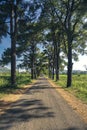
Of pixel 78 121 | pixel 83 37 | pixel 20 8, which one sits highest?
pixel 20 8

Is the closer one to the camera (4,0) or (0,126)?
(0,126)

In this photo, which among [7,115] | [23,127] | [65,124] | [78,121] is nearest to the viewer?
[23,127]

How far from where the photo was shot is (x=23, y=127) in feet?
29.7

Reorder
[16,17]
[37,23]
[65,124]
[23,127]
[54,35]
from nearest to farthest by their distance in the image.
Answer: [23,127], [65,124], [16,17], [37,23], [54,35]

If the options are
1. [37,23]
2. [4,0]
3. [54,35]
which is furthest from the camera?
[54,35]

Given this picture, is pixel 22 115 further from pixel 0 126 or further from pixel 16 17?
pixel 16 17

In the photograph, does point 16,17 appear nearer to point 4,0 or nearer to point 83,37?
point 4,0

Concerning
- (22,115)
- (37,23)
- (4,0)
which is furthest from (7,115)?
(37,23)

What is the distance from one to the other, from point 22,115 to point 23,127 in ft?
7.65

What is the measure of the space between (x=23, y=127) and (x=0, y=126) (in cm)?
78

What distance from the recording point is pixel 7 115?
11.3m

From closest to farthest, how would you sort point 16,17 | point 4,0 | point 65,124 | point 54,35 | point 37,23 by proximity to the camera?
point 65,124 → point 4,0 → point 16,17 → point 37,23 → point 54,35

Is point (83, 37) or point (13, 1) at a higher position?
point (13, 1)

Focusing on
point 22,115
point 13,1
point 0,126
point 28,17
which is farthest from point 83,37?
point 0,126
